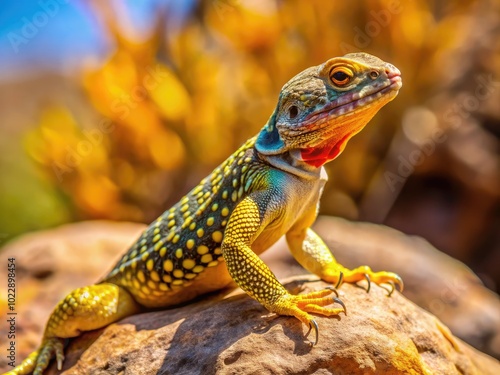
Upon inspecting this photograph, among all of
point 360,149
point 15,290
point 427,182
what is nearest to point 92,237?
point 15,290

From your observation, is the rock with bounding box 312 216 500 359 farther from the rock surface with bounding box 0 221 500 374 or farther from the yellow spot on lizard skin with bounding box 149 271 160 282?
the yellow spot on lizard skin with bounding box 149 271 160 282

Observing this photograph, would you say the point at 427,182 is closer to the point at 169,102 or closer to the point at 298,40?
the point at 298,40

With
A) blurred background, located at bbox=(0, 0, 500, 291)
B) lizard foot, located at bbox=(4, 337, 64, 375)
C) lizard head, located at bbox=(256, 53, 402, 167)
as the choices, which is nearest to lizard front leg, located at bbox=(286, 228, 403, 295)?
lizard head, located at bbox=(256, 53, 402, 167)

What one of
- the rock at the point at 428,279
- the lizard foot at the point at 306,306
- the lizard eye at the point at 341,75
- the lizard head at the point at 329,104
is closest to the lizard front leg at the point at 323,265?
the lizard foot at the point at 306,306

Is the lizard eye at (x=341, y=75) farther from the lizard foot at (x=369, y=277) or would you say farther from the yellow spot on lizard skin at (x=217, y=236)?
the lizard foot at (x=369, y=277)

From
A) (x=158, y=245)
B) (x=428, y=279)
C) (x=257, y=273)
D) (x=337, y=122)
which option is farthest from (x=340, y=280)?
(x=428, y=279)

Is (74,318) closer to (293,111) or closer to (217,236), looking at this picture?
(217,236)
